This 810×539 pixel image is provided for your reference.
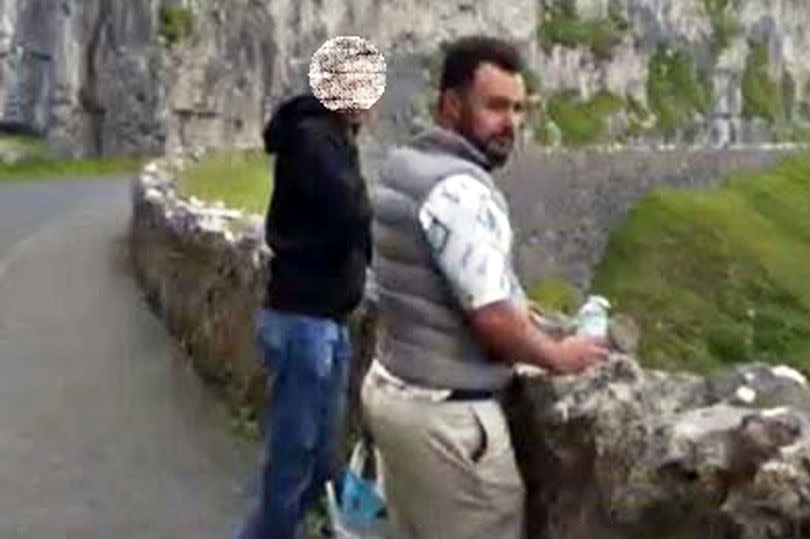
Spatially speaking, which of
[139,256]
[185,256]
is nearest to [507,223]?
[185,256]

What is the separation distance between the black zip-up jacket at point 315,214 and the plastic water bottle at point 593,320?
1481 millimetres

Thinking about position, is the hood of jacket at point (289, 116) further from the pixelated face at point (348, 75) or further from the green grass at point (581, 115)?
the green grass at point (581, 115)

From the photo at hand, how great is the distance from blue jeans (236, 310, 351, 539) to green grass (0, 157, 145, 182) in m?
51.5

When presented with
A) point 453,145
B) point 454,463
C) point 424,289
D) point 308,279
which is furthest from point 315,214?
point 454,463

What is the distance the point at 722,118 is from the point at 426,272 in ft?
376

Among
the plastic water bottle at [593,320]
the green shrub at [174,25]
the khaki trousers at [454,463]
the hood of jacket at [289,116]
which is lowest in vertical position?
the green shrub at [174,25]

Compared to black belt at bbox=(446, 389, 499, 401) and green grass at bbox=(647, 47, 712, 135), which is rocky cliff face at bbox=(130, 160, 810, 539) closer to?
black belt at bbox=(446, 389, 499, 401)

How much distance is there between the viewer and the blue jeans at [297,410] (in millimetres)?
9375

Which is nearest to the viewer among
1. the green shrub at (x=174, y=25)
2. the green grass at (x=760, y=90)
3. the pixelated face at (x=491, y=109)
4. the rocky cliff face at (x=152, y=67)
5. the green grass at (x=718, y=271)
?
the pixelated face at (x=491, y=109)

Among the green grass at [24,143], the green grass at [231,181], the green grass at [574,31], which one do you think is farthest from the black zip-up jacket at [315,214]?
the green grass at [574,31]

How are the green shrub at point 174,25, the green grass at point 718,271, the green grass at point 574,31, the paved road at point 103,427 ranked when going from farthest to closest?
the green grass at point 574,31
the green shrub at point 174,25
the green grass at point 718,271
the paved road at point 103,427

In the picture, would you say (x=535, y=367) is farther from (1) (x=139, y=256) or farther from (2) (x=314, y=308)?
(1) (x=139, y=256)

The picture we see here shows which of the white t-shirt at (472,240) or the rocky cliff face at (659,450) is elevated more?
the white t-shirt at (472,240)

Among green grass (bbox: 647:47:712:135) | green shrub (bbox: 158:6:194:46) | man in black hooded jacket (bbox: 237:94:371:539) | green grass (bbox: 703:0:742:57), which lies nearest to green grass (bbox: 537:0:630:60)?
green grass (bbox: 647:47:712:135)
